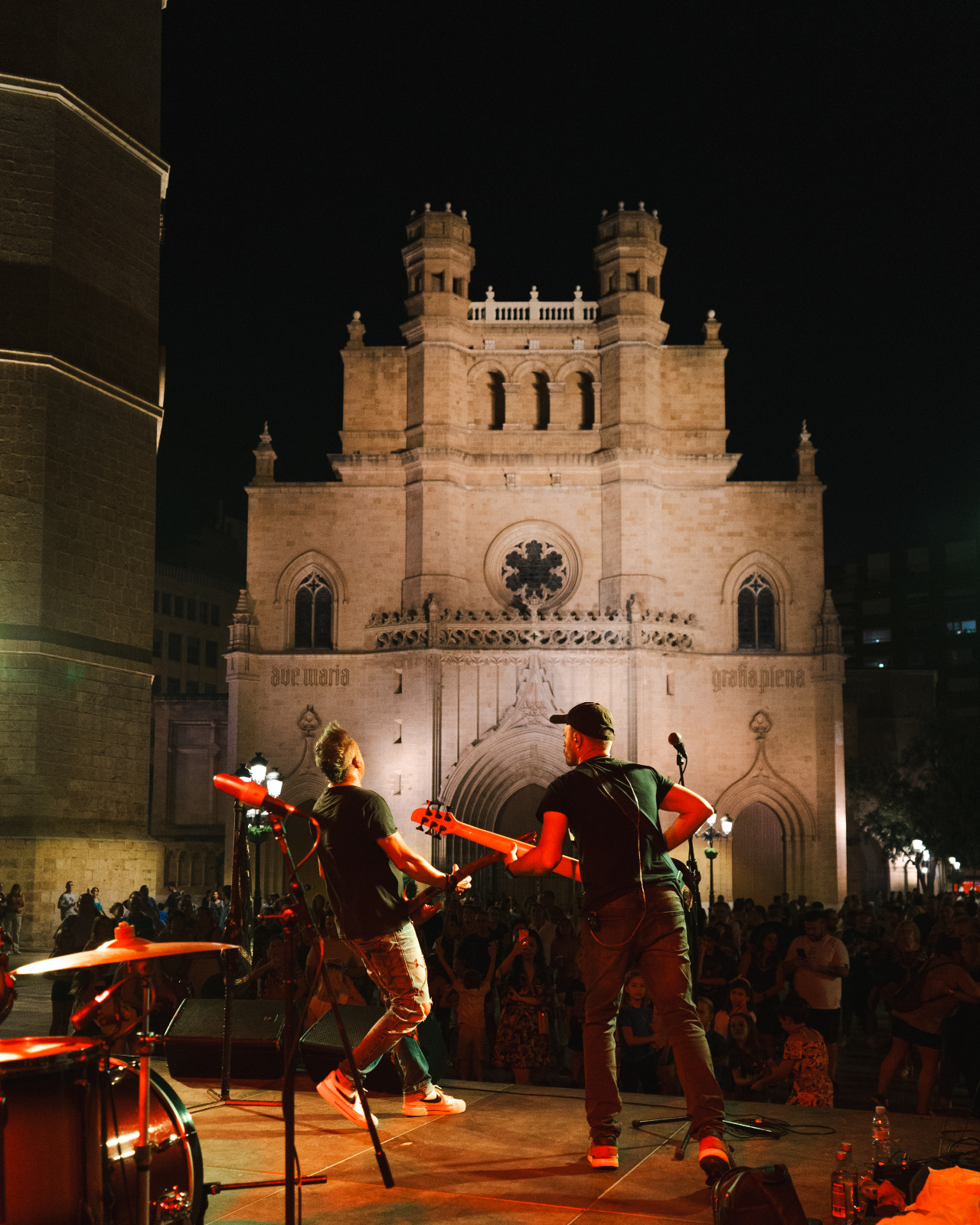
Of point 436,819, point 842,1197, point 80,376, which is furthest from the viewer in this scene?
point 80,376

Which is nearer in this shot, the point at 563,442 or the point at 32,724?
the point at 32,724

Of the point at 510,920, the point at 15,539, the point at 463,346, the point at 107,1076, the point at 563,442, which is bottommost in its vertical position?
the point at 510,920

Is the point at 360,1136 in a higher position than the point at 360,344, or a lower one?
lower

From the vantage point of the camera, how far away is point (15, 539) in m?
18.2

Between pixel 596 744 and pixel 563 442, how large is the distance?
26.6 meters

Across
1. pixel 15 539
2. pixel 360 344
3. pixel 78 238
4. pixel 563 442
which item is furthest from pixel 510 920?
pixel 360 344

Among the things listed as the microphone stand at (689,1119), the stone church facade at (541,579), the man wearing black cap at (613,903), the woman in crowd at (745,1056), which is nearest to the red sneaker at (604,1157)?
the man wearing black cap at (613,903)

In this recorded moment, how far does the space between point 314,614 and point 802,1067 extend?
77.7 feet

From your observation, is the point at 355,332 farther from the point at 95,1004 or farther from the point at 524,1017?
the point at 95,1004

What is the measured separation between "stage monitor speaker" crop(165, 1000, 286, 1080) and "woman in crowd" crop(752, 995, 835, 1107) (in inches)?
138

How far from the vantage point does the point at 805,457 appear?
3058 cm

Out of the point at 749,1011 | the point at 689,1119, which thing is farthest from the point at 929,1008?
the point at 689,1119

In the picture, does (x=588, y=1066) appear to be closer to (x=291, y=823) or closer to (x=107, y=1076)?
(x=107, y=1076)

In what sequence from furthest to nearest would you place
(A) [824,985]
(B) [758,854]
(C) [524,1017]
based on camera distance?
(B) [758,854]
(C) [524,1017]
(A) [824,985]
